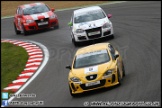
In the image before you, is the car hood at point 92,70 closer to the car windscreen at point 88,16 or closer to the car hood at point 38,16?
the car windscreen at point 88,16

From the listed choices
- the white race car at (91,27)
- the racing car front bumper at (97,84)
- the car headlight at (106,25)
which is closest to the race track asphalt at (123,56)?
the racing car front bumper at (97,84)

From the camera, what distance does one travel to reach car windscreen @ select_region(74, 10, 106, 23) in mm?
24873

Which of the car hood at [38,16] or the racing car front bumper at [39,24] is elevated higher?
the car hood at [38,16]

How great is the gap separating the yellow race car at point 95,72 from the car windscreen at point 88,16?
353 inches

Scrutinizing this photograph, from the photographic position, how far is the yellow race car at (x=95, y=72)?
14.7 meters

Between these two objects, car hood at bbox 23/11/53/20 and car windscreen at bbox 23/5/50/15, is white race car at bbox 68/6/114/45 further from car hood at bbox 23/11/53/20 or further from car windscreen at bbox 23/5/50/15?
car windscreen at bbox 23/5/50/15

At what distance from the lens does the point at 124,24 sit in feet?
98.5

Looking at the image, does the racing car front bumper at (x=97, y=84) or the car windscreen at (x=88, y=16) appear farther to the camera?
the car windscreen at (x=88, y=16)

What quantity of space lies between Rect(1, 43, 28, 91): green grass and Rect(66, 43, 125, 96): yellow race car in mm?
3778

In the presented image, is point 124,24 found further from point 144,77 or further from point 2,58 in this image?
point 144,77

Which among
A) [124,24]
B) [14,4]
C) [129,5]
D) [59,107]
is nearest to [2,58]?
[124,24]

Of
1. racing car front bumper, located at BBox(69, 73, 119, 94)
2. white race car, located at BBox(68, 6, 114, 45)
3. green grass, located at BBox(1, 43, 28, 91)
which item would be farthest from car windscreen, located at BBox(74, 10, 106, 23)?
racing car front bumper, located at BBox(69, 73, 119, 94)

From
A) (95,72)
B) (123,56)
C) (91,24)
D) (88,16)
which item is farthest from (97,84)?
(88,16)

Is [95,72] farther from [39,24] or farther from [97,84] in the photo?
[39,24]
